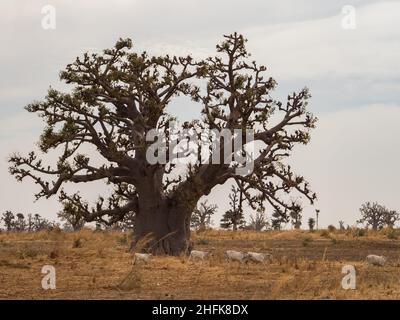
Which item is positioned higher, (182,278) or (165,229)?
(165,229)

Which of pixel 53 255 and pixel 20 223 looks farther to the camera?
pixel 20 223

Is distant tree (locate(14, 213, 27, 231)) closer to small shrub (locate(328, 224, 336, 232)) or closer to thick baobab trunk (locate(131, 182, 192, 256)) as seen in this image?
small shrub (locate(328, 224, 336, 232))

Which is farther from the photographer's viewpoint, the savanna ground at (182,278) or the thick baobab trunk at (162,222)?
the thick baobab trunk at (162,222)

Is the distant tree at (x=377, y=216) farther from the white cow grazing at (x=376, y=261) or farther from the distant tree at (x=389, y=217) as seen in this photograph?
the white cow grazing at (x=376, y=261)

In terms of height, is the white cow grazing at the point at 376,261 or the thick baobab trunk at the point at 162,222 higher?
the thick baobab trunk at the point at 162,222

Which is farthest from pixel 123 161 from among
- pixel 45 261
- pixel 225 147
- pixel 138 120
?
pixel 45 261

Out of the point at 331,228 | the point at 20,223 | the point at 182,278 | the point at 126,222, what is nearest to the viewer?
the point at 182,278

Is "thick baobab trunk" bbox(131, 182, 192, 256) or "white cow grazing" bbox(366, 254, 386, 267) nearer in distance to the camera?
"white cow grazing" bbox(366, 254, 386, 267)

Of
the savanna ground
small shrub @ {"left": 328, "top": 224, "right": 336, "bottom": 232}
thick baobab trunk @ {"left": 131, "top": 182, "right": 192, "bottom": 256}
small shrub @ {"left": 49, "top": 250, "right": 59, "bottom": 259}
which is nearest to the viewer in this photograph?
the savanna ground

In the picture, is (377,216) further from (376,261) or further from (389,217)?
(376,261)

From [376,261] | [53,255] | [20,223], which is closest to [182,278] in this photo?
[53,255]

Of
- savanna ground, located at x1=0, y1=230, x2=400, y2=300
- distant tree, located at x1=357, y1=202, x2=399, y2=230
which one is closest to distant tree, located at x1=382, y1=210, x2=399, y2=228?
distant tree, located at x1=357, y1=202, x2=399, y2=230

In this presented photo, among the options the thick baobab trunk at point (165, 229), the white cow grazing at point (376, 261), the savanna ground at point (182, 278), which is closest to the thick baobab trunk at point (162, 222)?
the thick baobab trunk at point (165, 229)
